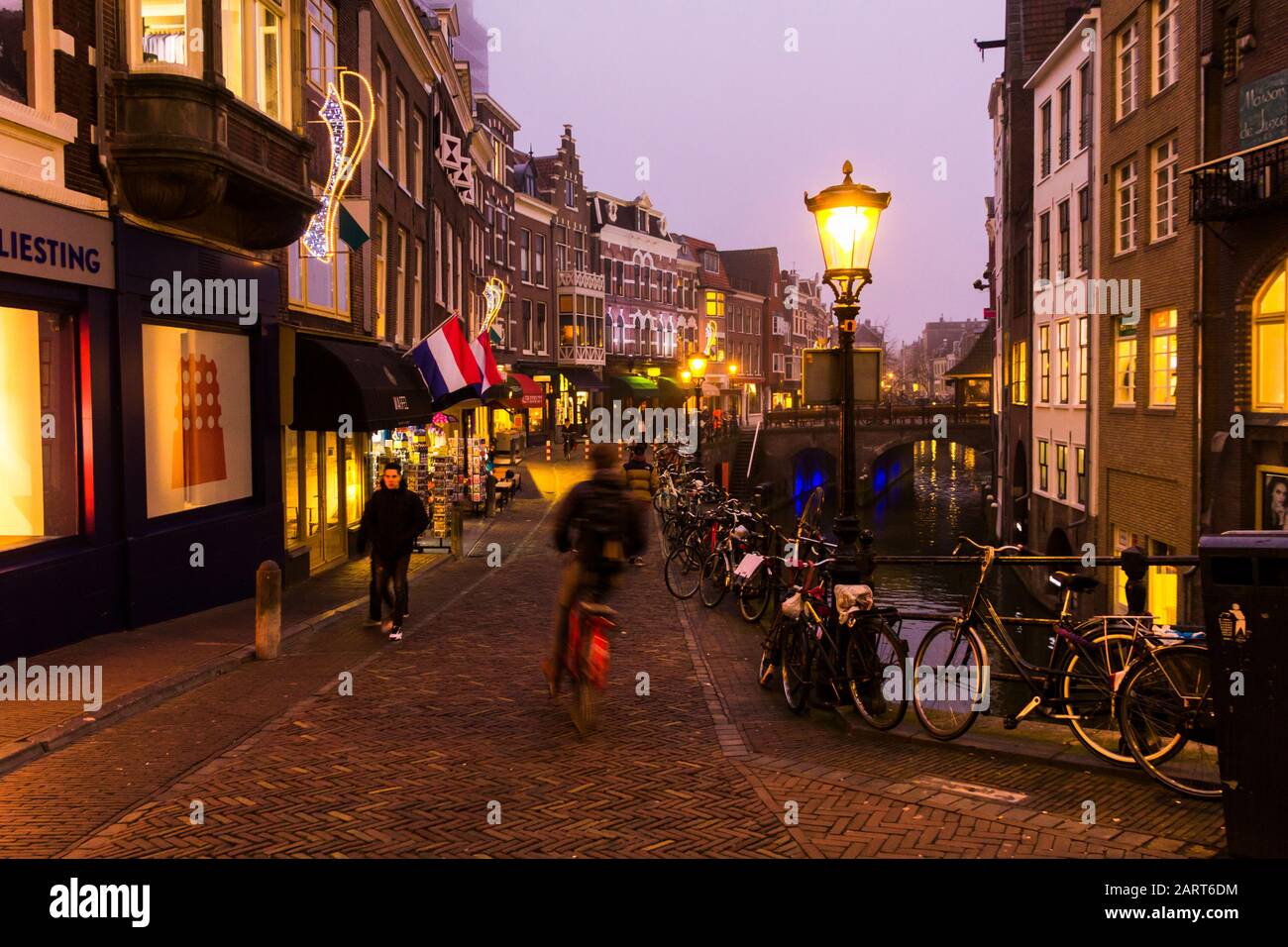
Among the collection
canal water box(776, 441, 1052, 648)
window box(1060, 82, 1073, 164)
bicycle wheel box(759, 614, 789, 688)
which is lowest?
canal water box(776, 441, 1052, 648)

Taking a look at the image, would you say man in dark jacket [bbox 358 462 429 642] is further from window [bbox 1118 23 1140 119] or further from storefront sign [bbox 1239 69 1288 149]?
window [bbox 1118 23 1140 119]

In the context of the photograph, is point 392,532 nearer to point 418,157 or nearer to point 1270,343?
point 1270,343

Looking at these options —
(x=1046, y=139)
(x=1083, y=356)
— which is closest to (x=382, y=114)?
(x=1083, y=356)

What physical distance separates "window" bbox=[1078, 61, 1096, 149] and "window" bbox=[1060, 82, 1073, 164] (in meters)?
0.93

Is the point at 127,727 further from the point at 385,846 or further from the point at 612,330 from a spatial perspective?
the point at 612,330

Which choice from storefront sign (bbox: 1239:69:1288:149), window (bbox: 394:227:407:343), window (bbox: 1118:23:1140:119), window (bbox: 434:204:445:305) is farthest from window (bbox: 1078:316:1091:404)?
window (bbox: 434:204:445:305)

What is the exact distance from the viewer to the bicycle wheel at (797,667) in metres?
8.17

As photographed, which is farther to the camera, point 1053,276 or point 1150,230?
point 1053,276

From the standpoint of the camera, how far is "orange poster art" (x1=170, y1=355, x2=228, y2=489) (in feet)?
42.6

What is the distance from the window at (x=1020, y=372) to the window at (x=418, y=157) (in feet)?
55.7

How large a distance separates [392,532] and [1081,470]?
18.2 metres

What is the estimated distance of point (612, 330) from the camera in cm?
6519
